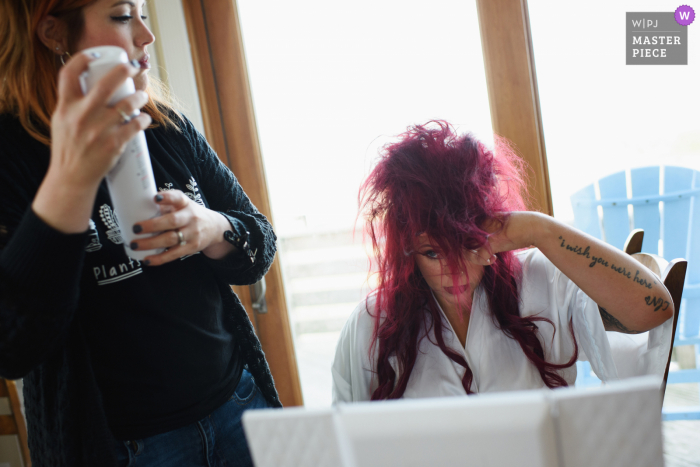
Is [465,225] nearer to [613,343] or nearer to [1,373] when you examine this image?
[613,343]

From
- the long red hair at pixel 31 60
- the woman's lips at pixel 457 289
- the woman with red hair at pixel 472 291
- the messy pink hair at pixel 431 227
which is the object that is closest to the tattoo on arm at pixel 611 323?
the woman with red hair at pixel 472 291

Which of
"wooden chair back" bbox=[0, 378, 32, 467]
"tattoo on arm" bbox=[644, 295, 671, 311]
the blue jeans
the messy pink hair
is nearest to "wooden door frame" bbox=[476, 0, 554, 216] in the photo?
the messy pink hair

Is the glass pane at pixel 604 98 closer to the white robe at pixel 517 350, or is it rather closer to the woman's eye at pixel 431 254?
the white robe at pixel 517 350

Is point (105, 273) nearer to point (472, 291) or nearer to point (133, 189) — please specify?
point (133, 189)

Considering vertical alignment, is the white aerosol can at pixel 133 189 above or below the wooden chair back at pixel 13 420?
above

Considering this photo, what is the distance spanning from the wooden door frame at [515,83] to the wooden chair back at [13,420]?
187 cm

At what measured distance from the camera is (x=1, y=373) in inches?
23.4

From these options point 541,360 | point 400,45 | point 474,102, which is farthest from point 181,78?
point 541,360

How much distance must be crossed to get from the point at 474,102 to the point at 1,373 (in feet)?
4.87

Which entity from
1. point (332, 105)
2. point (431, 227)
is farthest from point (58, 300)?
point (332, 105)

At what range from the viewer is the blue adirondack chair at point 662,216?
1.56 meters

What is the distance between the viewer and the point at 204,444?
0.77 m

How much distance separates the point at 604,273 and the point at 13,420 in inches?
74.5

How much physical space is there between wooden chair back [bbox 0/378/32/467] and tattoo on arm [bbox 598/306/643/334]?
180 centimetres
